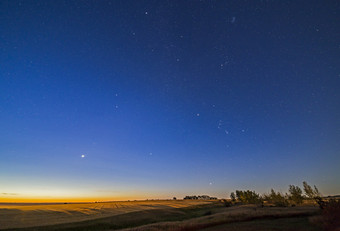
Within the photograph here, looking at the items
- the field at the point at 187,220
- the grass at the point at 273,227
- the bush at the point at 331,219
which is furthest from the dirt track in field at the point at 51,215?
the bush at the point at 331,219

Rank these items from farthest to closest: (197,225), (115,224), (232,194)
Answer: (232,194), (115,224), (197,225)

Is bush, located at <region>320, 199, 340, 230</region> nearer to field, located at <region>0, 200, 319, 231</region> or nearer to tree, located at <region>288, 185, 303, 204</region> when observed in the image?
field, located at <region>0, 200, 319, 231</region>

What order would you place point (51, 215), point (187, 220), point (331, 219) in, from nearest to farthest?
point (331, 219), point (187, 220), point (51, 215)

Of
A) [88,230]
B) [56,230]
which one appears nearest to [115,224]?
[88,230]

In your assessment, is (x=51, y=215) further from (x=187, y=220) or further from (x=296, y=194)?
(x=296, y=194)

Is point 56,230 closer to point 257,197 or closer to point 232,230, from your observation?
point 232,230

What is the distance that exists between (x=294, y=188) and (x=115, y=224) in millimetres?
73430

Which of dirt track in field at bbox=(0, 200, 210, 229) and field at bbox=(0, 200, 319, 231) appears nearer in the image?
field at bbox=(0, 200, 319, 231)

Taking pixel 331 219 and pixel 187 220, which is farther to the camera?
pixel 187 220

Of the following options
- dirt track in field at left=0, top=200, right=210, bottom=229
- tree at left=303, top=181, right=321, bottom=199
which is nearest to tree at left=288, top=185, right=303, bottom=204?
tree at left=303, top=181, right=321, bottom=199

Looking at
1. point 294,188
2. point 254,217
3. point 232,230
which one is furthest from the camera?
point 294,188

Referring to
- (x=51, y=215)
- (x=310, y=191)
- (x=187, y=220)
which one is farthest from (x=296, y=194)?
(x=51, y=215)

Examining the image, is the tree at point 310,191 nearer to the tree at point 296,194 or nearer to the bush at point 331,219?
the tree at point 296,194

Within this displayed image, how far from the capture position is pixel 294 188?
78.4m
